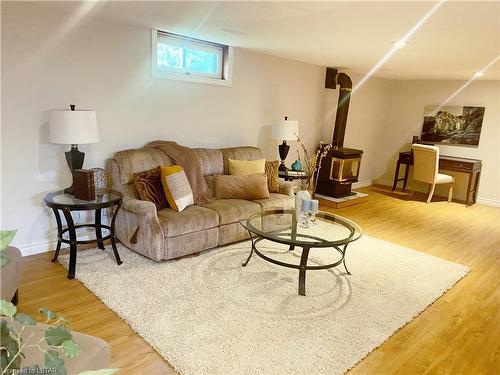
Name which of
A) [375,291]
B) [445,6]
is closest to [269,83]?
[445,6]

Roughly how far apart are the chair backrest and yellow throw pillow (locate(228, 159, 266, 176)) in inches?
130

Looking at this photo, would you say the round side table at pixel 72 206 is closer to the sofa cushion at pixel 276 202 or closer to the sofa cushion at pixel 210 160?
the sofa cushion at pixel 210 160

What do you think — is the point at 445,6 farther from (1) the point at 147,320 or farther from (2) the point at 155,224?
(1) the point at 147,320

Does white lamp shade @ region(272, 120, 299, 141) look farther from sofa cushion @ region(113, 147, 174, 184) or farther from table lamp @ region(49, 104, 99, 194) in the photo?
table lamp @ region(49, 104, 99, 194)

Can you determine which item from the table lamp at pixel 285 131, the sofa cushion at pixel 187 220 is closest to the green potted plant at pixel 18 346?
the sofa cushion at pixel 187 220

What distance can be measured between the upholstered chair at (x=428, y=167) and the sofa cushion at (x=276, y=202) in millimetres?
3083

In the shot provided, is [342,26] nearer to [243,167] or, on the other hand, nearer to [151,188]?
[243,167]

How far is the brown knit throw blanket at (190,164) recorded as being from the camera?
375cm

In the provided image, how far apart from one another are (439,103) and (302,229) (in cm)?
507

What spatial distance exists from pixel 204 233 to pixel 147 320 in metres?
1.12

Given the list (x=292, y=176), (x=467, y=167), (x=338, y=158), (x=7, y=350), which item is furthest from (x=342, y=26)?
(x=467, y=167)

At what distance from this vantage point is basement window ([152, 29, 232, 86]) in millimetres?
3916

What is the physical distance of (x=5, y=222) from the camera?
313 centimetres

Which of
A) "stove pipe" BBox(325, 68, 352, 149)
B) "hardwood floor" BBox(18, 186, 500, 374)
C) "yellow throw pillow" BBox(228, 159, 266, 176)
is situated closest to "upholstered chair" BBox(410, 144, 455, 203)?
"stove pipe" BBox(325, 68, 352, 149)
